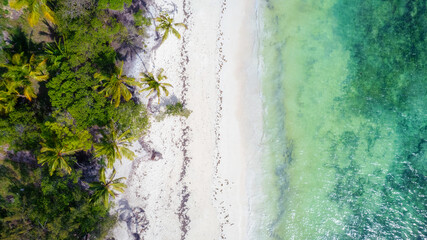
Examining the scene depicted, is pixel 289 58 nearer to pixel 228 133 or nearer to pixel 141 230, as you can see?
pixel 228 133

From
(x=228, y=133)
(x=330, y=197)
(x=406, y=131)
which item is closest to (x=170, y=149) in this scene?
(x=228, y=133)

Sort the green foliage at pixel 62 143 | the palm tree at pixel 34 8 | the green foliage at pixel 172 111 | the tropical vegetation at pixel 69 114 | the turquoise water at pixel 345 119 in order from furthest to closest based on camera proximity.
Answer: the turquoise water at pixel 345 119
the green foliage at pixel 172 111
the tropical vegetation at pixel 69 114
the green foliage at pixel 62 143
the palm tree at pixel 34 8

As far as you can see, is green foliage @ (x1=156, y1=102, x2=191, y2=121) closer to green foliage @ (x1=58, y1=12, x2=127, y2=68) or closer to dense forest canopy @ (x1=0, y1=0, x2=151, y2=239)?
dense forest canopy @ (x1=0, y1=0, x2=151, y2=239)

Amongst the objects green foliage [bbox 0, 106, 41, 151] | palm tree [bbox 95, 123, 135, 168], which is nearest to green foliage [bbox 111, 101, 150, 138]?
palm tree [bbox 95, 123, 135, 168]

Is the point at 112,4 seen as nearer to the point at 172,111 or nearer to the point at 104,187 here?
the point at 172,111

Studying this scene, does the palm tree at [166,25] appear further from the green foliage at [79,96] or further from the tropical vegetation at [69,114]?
the green foliage at [79,96]

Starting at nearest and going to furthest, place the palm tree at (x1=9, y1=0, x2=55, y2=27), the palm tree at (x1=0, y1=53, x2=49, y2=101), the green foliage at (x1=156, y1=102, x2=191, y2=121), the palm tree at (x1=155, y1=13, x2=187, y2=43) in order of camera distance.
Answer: the palm tree at (x1=9, y1=0, x2=55, y2=27)
the palm tree at (x1=0, y1=53, x2=49, y2=101)
the palm tree at (x1=155, y1=13, x2=187, y2=43)
the green foliage at (x1=156, y1=102, x2=191, y2=121)

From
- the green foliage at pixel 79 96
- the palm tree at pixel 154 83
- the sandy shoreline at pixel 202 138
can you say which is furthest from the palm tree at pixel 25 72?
the palm tree at pixel 154 83
